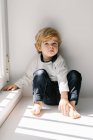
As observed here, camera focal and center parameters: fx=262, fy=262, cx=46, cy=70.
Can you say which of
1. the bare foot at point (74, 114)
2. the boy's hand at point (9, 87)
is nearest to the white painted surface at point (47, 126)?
the bare foot at point (74, 114)

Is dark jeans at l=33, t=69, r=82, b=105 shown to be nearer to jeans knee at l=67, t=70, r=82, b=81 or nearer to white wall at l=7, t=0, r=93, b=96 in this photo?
jeans knee at l=67, t=70, r=82, b=81

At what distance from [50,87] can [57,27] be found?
34 centimetres

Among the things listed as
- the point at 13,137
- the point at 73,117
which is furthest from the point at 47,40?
the point at 13,137

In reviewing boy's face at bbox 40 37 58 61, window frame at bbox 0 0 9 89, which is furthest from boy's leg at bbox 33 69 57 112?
window frame at bbox 0 0 9 89

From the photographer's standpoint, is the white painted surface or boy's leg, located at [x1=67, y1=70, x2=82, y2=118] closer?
the white painted surface

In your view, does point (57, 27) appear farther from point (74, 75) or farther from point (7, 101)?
point (7, 101)

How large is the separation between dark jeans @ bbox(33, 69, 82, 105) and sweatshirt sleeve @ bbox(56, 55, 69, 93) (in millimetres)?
29

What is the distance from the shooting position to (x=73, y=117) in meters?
1.26

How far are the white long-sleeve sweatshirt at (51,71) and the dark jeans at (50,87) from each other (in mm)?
32

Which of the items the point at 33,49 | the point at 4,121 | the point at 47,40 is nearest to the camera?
the point at 4,121

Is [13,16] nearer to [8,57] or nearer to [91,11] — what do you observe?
[8,57]

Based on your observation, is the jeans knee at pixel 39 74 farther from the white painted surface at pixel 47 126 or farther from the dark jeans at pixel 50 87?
the white painted surface at pixel 47 126

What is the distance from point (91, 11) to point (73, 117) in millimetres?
590

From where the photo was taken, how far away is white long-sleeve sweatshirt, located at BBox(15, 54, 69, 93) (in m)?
1.38
